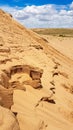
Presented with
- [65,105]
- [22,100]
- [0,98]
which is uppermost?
[0,98]

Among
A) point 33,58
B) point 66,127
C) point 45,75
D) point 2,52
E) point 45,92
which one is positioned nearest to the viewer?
point 66,127

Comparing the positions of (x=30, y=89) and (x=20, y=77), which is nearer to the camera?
(x=30, y=89)

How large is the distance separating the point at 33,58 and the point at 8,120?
18.9 feet

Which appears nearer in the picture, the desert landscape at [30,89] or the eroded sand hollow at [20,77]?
the desert landscape at [30,89]

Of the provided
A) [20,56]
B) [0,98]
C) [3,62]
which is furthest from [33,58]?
[0,98]

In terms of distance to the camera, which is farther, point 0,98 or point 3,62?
point 3,62

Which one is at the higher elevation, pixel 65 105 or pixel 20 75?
pixel 20 75

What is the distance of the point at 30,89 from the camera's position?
793cm

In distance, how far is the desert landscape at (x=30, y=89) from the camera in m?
6.11

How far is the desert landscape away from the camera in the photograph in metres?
6.11

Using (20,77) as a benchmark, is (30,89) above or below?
below

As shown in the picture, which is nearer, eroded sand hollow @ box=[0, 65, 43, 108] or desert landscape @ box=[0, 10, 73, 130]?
desert landscape @ box=[0, 10, 73, 130]

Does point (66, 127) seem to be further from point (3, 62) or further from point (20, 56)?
point (20, 56)

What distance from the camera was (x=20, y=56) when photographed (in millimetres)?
9969
